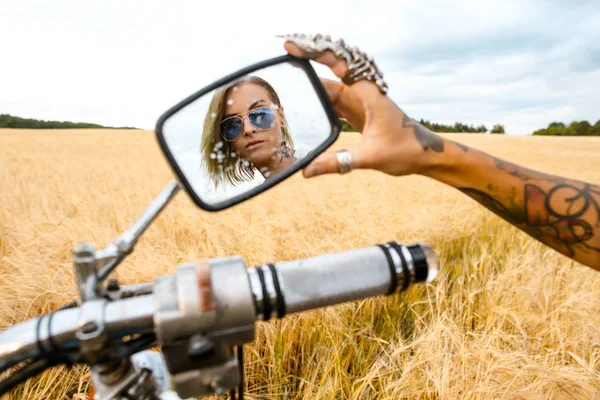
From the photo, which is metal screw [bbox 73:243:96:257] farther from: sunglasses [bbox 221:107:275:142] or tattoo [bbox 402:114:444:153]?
tattoo [bbox 402:114:444:153]

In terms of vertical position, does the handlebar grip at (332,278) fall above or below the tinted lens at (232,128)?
below

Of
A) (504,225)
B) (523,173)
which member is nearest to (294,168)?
(523,173)

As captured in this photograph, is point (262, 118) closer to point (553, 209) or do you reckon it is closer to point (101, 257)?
point (101, 257)

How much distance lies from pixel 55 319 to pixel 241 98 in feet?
2.03

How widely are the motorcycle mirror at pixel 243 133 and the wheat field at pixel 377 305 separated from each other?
125cm

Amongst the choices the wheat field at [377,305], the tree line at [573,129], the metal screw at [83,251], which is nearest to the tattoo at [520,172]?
the wheat field at [377,305]

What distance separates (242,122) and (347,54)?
1.01 ft

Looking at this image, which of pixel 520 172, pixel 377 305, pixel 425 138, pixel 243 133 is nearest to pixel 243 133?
pixel 243 133

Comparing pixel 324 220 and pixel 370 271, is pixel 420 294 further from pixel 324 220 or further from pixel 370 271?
pixel 370 271

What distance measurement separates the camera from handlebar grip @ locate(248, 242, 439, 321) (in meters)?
0.59

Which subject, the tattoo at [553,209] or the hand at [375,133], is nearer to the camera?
the hand at [375,133]

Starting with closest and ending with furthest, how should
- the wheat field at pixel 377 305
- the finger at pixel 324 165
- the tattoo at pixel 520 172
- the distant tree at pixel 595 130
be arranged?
the finger at pixel 324 165
the tattoo at pixel 520 172
the wheat field at pixel 377 305
the distant tree at pixel 595 130

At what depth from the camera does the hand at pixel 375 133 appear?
87 centimetres

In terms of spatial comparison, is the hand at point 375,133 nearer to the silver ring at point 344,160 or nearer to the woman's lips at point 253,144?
the silver ring at point 344,160
